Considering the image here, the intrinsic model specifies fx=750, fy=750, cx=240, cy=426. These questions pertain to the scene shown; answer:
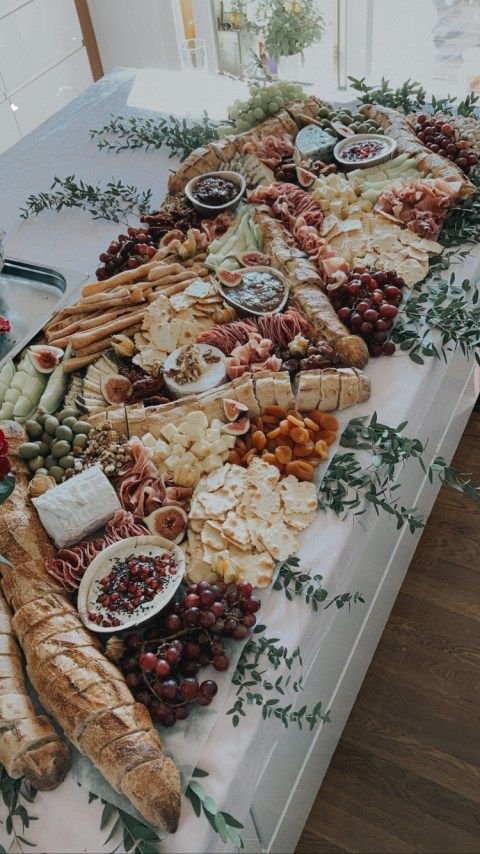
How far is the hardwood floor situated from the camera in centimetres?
171

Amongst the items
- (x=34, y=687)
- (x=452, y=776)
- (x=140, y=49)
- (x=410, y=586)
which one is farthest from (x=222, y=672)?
(x=140, y=49)

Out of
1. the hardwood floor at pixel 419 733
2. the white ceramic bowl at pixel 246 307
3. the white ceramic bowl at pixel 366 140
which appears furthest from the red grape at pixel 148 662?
the white ceramic bowl at pixel 366 140

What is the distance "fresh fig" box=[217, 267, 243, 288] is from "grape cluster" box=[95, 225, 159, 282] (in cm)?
29

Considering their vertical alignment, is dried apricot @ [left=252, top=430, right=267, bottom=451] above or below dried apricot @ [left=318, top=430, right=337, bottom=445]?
above

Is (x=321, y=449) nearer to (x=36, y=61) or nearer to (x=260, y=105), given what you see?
(x=260, y=105)

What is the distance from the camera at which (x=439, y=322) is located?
1.85 m

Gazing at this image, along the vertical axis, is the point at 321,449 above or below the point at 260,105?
below

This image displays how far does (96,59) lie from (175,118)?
7.51 feet

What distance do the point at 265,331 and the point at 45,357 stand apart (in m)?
0.54

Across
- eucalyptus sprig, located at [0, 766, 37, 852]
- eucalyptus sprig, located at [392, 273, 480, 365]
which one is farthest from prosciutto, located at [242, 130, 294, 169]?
eucalyptus sprig, located at [0, 766, 37, 852]

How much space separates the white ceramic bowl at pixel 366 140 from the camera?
2.30m

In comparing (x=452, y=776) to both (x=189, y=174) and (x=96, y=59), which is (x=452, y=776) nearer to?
(x=189, y=174)

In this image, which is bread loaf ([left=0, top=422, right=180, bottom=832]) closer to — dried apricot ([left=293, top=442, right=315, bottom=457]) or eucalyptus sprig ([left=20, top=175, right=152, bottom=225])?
dried apricot ([left=293, top=442, right=315, bottom=457])

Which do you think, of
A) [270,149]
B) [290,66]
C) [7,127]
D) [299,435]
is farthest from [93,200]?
[7,127]
